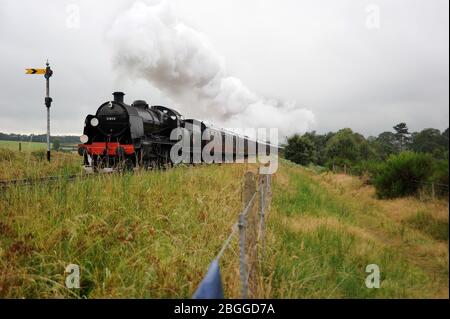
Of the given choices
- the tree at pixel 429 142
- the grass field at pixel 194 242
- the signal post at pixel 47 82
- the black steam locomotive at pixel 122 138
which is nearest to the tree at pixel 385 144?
the tree at pixel 429 142

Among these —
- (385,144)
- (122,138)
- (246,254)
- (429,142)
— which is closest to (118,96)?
(122,138)

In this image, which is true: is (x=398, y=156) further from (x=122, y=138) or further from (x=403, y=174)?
(x=122, y=138)

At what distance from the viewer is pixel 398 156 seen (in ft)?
6.73

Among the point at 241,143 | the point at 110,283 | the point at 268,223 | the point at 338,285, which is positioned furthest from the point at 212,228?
the point at 241,143

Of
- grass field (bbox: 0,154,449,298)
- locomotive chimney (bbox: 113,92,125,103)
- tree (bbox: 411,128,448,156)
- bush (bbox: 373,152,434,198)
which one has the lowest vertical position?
grass field (bbox: 0,154,449,298)

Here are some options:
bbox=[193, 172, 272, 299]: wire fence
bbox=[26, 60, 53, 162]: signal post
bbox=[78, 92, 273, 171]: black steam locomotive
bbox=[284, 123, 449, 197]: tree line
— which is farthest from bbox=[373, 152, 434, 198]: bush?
bbox=[26, 60, 53, 162]: signal post

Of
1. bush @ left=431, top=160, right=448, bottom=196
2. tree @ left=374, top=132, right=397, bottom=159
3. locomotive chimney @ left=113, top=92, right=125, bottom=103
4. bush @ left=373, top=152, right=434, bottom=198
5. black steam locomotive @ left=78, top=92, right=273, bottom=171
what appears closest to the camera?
bush @ left=431, top=160, right=448, bottom=196

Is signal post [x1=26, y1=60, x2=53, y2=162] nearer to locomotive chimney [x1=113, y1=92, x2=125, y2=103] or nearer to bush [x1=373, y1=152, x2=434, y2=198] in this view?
locomotive chimney [x1=113, y1=92, x2=125, y2=103]

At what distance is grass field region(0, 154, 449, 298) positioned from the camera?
185 centimetres

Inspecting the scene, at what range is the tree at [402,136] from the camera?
1.88 metres

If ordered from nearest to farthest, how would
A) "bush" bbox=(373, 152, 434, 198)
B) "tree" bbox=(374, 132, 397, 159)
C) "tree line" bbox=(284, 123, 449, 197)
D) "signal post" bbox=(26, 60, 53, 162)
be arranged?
"tree line" bbox=(284, 123, 449, 197) → "bush" bbox=(373, 152, 434, 198) → "tree" bbox=(374, 132, 397, 159) → "signal post" bbox=(26, 60, 53, 162)

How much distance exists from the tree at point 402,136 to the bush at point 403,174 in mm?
47
